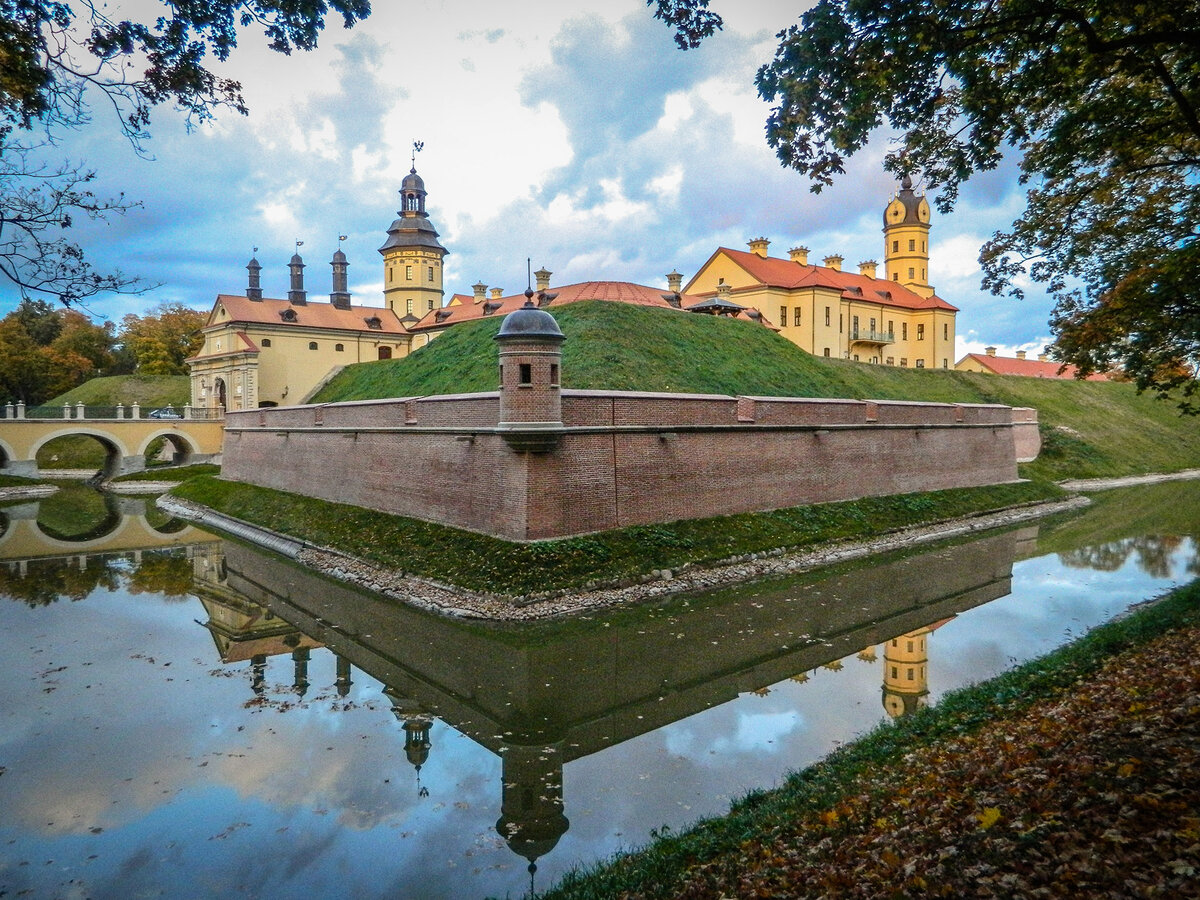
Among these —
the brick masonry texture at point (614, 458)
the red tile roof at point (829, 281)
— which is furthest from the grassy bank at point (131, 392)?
the red tile roof at point (829, 281)

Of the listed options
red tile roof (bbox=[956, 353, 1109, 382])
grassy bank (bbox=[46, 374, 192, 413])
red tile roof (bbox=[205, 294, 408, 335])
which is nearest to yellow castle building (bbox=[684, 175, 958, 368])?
red tile roof (bbox=[956, 353, 1109, 382])

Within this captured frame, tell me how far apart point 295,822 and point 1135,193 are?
44.9ft

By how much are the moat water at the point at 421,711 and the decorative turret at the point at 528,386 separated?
3.40 meters

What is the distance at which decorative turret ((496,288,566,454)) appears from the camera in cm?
1355

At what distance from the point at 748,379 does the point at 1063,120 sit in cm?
1720

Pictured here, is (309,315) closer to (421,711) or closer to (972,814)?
(421,711)

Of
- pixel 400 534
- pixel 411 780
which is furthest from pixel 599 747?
pixel 400 534

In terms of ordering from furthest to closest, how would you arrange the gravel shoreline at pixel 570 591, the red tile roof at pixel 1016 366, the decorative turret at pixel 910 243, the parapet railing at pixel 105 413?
1. the red tile roof at pixel 1016 366
2. the decorative turret at pixel 910 243
3. the parapet railing at pixel 105 413
4. the gravel shoreline at pixel 570 591

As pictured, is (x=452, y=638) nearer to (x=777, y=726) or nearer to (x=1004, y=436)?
(x=777, y=726)

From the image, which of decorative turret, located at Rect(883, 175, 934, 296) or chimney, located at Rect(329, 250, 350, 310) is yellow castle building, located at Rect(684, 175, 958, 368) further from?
chimney, located at Rect(329, 250, 350, 310)

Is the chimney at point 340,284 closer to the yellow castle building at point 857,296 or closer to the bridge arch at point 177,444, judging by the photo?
the bridge arch at point 177,444

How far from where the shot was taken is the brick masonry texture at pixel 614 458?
46.5 ft

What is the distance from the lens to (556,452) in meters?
13.9

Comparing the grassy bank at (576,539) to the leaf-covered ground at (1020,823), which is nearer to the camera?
the leaf-covered ground at (1020,823)
